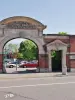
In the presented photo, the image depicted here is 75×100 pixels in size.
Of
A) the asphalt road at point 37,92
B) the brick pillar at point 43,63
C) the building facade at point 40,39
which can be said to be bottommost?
the asphalt road at point 37,92

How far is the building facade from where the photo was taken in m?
34.6

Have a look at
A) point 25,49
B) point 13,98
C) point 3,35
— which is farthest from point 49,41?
point 25,49

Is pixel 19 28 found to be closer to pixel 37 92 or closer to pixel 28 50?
pixel 37 92

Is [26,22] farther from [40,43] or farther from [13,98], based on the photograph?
[13,98]

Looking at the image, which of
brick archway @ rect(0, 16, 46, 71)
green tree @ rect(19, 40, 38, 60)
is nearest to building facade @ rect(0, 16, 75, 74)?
brick archway @ rect(0, 16, 46, 71)

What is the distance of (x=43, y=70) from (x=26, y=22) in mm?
6792

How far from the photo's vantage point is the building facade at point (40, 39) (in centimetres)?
3459

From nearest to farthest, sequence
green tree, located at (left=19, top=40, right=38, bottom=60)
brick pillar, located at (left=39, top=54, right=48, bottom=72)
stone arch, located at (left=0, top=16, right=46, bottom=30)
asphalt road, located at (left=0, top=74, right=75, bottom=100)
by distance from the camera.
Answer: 1. asphalt road, located at (left=0, top=74, right=75, bottom=100)
2. stone arch, located at (left=0, top=16, right=46, bottom=30)
3. brick pillar, located at (left=39, top=54, right=48, bottom=72)
4. green tree, located at (left=19, top=40, right=38, bottom=60)

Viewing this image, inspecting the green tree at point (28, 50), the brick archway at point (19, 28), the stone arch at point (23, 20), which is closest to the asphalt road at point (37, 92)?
the brick archway at point (19, 28)

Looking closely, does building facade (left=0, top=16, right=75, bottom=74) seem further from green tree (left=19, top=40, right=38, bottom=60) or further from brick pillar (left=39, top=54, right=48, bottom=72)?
green tree (left=19, top=40, right=38, bottom=60)

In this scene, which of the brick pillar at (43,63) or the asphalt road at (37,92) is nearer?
the asphalt road at (37,92)

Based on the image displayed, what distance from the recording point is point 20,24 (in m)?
34.8

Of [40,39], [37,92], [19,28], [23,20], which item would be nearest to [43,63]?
[40,39]

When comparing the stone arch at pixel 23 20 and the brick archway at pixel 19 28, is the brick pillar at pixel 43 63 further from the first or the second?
the stone arch at pixel 23 20
